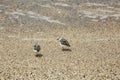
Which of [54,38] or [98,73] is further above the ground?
[98,73]

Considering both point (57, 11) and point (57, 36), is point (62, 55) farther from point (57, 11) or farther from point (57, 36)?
point (57, 11)

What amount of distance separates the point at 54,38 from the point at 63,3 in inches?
599

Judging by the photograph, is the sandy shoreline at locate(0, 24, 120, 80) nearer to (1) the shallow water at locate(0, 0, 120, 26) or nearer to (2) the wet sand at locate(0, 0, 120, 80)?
(2) the wet sand at locate(0, 0, 120, 80)

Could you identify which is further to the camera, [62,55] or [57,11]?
[57,11]

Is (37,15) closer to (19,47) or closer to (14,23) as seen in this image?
(14,23)

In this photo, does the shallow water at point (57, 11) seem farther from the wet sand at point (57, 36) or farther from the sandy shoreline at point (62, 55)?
the sandy shoreline at point (62, 55)

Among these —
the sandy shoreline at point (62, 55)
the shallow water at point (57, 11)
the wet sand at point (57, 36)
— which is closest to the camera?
the sandy shoreline at point (62, 55)

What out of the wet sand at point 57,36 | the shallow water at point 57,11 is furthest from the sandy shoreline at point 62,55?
the shallow water at point 57,11

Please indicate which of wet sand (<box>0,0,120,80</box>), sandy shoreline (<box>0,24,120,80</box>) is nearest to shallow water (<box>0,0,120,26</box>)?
wet sand (<box>0,0,120,80</box>)

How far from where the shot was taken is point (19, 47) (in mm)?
29391

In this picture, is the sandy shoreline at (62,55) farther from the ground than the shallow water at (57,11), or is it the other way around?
the sandy shoreline at (62,55)

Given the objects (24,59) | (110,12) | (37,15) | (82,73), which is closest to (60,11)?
(37,15)

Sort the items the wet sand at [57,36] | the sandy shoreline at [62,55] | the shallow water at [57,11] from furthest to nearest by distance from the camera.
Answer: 1. the shallow water at [57,11]
2. the wet sand at [57,36]
3. the sandy shoreline at [62,55]

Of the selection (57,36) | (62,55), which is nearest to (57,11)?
(57,36)
